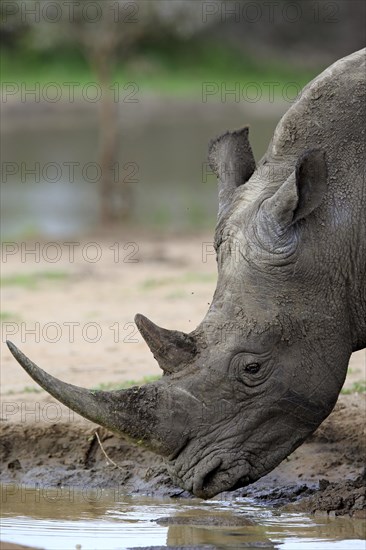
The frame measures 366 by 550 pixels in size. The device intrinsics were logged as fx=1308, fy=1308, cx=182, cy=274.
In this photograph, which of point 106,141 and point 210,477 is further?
point 106,141

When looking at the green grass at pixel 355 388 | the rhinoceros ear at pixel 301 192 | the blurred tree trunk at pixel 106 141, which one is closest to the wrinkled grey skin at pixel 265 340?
the rhinoceros ear at pixel 301 192

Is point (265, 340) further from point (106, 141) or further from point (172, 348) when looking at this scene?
point (106, 141)

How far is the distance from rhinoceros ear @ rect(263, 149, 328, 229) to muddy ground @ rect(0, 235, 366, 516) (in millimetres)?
1746

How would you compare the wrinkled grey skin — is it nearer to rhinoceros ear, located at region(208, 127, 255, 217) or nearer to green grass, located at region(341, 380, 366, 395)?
rhinoceros ear, located at region(208, 127, 255, 217)

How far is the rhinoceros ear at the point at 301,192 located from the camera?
6449 mm

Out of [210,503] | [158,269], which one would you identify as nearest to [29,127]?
[158,269]

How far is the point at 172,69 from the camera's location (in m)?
41.8

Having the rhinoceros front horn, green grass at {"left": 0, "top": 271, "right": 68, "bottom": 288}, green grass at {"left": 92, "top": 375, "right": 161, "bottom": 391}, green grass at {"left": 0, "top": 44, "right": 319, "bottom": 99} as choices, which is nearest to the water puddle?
the rhinoceros front horn

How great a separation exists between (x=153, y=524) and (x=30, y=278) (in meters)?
7.68

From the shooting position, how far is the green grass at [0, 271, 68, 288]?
46.5 feet

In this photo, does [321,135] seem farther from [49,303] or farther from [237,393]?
[49,303]

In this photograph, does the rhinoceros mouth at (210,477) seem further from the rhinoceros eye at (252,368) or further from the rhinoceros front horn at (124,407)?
the rhinoceros eye at (252,368)

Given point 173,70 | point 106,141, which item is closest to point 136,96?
point 173,70

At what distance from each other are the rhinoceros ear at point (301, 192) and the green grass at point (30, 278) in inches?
306
